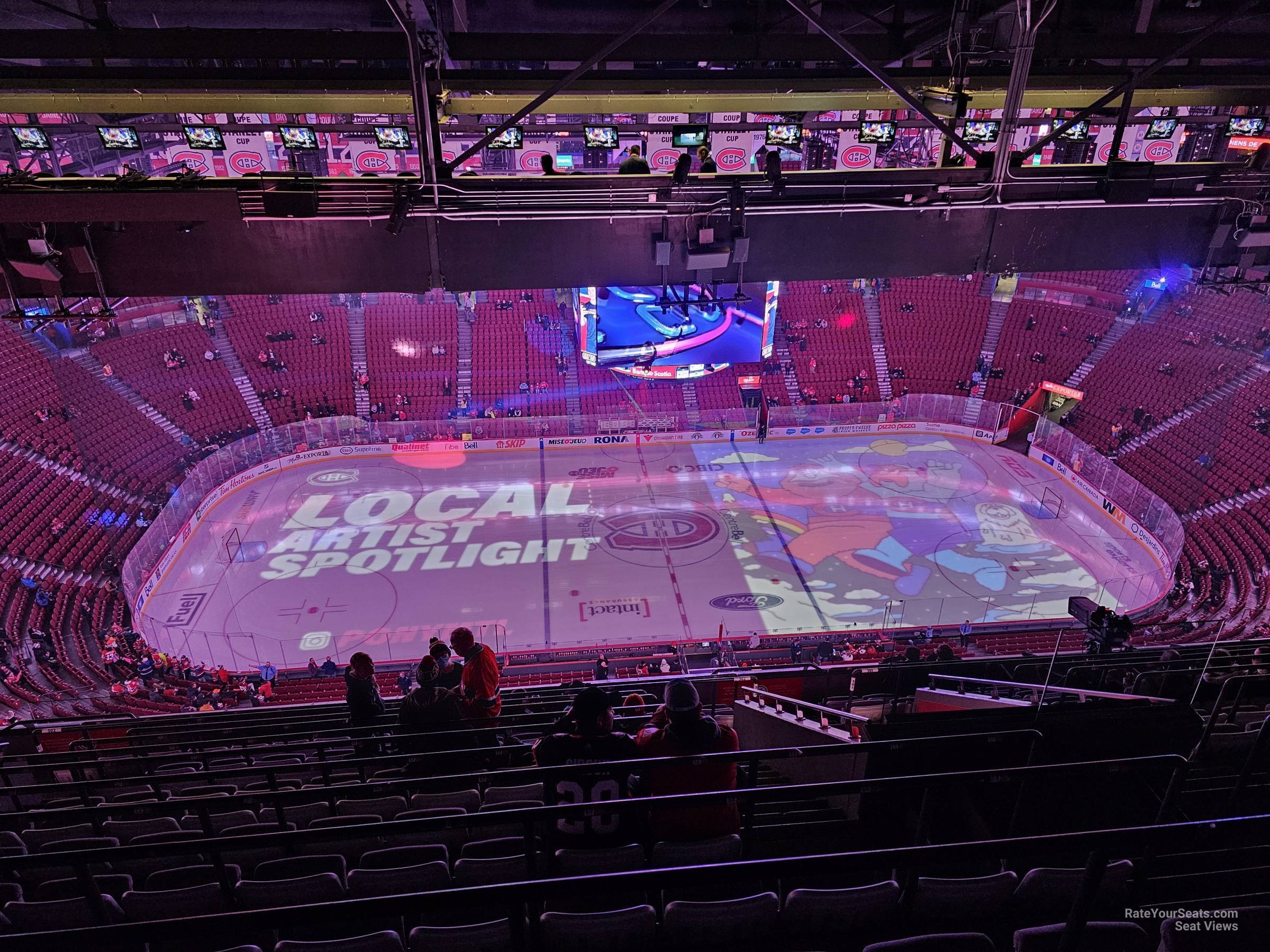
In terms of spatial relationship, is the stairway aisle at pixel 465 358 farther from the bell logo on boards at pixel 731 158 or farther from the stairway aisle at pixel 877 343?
the stairway aisle at pixel 877 343

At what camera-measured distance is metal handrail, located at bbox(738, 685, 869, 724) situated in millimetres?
5582

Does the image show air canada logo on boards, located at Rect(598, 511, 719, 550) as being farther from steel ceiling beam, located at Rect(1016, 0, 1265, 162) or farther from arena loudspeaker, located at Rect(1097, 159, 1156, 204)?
steel ceiling beam, located at Rect(1016, 0, 1265, 162)

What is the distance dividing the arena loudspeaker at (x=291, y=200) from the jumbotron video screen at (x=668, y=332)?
11852 millimetres

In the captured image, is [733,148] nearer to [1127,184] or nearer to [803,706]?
[1127,184]

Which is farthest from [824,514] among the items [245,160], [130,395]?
[130,395]

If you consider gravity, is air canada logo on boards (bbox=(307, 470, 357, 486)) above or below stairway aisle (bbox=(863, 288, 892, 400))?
below

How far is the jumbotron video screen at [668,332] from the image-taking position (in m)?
19.8

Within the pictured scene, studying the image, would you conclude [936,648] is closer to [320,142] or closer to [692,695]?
[692,695]

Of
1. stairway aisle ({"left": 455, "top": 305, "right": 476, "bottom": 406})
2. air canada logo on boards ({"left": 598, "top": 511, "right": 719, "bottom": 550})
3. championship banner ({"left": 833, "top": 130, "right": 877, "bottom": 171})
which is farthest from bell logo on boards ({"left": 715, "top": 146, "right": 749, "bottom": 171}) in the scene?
stairway aisle ({"left": 455, "top": 305, "right": 476, "bottom": 406})

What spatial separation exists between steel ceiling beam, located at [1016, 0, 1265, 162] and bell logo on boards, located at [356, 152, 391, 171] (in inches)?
565

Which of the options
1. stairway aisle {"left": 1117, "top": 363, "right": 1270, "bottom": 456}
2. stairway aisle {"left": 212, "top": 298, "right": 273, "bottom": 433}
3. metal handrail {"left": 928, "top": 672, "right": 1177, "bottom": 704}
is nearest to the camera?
metal handrail {"left": 928, "top": 672, "right": 1177, "bottom": 704}

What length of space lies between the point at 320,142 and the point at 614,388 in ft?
43.0

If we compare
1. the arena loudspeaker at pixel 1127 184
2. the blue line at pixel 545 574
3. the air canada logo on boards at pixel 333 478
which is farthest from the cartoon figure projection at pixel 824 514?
the arena loudspeaker at pixel 1127 184

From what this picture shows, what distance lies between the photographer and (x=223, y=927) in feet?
6.93
